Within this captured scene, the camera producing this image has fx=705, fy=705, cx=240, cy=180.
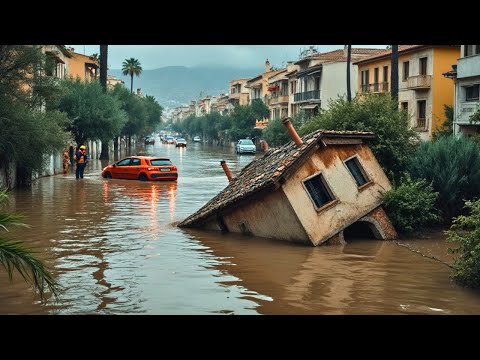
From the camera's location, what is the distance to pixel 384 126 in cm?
2164

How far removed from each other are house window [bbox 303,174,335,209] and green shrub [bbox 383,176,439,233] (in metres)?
1.96

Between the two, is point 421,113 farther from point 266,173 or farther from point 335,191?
point 266,173

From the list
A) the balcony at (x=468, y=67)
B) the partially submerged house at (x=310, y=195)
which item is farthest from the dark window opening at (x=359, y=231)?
the balcony at (x=468, y=67)

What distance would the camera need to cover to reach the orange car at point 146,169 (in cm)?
3516

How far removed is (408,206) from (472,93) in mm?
19344

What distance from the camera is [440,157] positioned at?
2036cm

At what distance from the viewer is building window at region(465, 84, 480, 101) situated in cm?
3528

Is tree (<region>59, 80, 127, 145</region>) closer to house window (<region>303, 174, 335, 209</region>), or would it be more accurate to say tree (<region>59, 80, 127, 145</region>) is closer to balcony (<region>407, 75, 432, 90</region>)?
balcony (<region>407, 75, 432, 90</region>)

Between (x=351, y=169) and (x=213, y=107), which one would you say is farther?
(x=213, y=107)

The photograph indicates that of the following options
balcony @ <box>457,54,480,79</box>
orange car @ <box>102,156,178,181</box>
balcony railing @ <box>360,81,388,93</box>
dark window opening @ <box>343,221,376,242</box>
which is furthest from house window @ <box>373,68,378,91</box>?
dark window opening @ <box>343,221,376,242</box>
